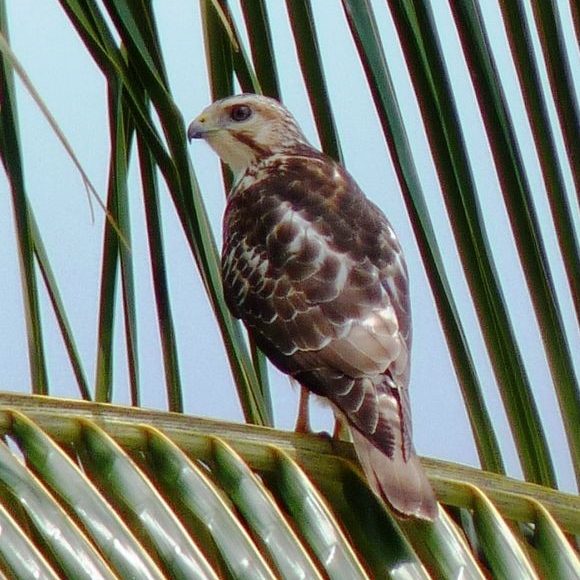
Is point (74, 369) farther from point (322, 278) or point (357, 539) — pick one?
point (322, 278)

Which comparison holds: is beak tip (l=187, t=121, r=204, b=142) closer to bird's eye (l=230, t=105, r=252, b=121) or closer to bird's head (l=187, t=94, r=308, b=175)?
bird's head (l=187, t=94, r=308, b=175)

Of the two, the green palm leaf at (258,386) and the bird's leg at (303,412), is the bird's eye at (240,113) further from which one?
the green palm leaf at (258,386)

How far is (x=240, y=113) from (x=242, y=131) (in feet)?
0.23

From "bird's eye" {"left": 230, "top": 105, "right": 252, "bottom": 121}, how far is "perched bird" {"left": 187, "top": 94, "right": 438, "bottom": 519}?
0.28 m

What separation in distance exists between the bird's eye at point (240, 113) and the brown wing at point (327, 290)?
0.53 m

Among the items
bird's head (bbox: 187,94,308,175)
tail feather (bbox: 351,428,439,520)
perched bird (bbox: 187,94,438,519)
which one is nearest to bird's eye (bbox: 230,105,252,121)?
bird's head (bbox: 187,94,308,175)

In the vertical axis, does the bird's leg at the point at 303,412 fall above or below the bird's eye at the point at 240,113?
below

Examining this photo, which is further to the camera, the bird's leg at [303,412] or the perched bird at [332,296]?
the bird's leg at [303,412]

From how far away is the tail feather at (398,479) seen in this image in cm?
236

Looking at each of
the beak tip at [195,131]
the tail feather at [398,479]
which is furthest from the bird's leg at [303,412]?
the beak tip at [195,131]

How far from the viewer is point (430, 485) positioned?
8.14 feet

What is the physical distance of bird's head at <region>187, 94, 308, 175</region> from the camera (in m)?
4.90

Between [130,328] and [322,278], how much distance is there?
0.94 meters

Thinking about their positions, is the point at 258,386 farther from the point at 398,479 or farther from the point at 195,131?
the point at 195,131
